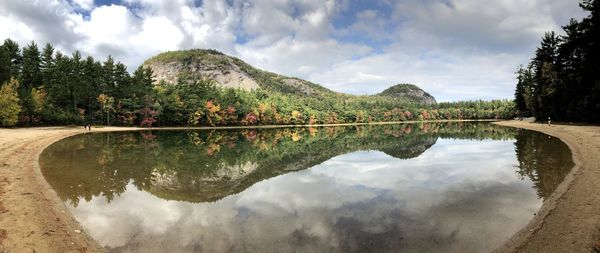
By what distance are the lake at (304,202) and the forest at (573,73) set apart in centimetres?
3385

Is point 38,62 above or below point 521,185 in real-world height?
above

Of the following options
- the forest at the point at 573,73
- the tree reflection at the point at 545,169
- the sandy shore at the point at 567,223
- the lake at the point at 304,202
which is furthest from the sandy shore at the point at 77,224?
the forest at the point at 573,73

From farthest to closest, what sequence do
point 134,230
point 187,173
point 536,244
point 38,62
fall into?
point 38,62, point 187,173, point 134,230, point 536,244

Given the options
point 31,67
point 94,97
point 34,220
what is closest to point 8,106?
point 94,97

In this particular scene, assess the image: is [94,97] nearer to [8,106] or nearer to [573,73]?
[8,106]

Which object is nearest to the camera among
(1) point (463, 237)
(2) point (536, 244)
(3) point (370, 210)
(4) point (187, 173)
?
(2) point (536, 244)

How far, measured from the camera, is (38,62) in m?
86.1

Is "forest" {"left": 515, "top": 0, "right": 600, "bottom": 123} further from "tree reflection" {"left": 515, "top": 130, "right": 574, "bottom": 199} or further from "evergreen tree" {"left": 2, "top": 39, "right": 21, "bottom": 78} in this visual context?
"evergreen tree" {"left": 2, "top": 39, "right": 21, "bottom": 78}

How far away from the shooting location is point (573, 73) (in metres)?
60.7

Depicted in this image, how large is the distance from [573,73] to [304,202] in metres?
67.1

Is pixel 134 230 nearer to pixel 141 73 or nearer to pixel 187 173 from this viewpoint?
pixel 187 173

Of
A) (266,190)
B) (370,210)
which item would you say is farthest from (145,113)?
(370,210)

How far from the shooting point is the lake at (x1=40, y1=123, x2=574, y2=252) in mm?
10953

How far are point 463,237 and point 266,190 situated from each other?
10.6m
